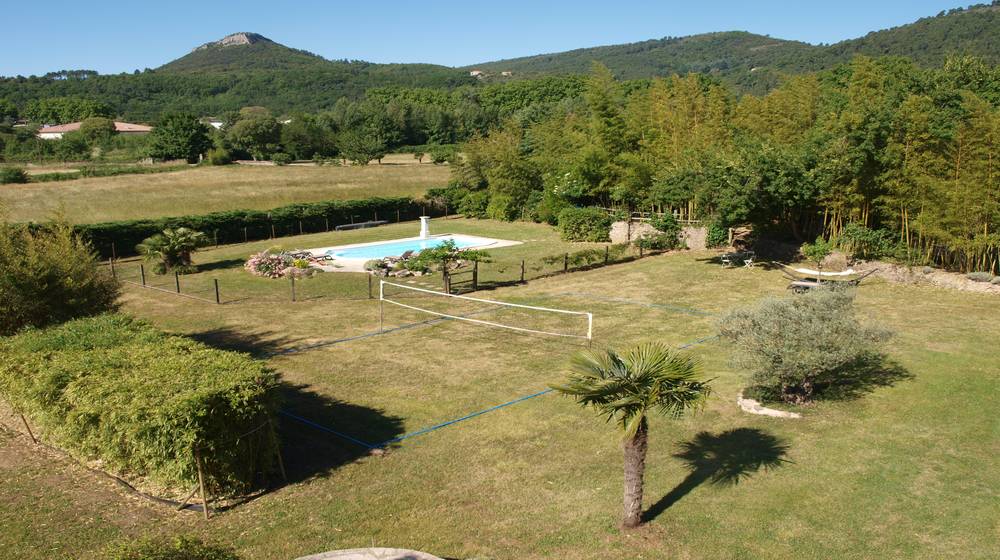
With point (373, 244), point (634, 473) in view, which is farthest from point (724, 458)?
point (373, 244)

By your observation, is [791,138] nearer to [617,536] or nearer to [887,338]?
[887,338]

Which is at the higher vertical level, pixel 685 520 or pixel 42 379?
pixel 42 379

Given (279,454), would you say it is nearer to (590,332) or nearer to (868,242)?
(590,332)

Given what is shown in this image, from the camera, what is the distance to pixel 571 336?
16.6 m

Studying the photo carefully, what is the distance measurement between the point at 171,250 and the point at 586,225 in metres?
18.9

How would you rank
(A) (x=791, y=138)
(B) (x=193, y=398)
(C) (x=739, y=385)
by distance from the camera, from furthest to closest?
1. (A) (x=791, y=138)
2. (C) (x=739, y=385)
3. (B) (x=193, y=398)

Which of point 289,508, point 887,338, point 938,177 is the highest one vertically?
point 938,177

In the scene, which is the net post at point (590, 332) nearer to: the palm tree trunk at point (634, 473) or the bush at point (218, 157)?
the palm tree trunk at point (634, 473)

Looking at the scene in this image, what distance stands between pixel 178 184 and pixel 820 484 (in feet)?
179

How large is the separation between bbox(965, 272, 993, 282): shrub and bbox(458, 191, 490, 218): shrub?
28163mm

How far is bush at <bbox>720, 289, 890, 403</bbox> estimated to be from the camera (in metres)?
11.6

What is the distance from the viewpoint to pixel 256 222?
118ft

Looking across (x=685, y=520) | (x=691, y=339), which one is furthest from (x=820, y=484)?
(x=691, y=339)

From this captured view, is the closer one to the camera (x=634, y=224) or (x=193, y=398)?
(x=193, y=398)
